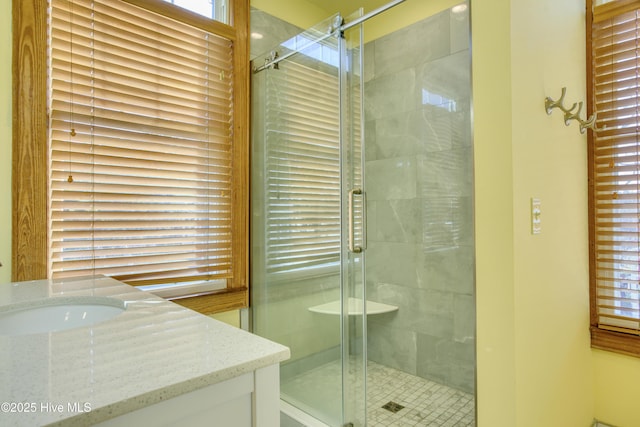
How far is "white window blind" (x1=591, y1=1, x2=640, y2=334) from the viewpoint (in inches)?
71.4

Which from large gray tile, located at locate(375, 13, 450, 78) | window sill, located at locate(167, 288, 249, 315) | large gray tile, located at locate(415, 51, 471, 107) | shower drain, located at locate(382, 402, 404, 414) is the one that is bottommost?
shower drain, located at locate(382, 402, 404, 414)

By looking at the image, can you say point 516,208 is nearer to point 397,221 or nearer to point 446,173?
point 446,173

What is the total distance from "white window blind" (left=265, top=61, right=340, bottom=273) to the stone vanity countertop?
1100 millimetres

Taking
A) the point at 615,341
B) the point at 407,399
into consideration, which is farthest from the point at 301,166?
the point at 615,341

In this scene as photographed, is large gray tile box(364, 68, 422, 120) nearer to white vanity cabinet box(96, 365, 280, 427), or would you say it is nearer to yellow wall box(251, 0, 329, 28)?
yellow wall box(251, 0, 329, 28)

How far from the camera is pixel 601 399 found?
190cm

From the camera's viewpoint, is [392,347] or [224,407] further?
[392,347]

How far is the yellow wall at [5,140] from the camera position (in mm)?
1330

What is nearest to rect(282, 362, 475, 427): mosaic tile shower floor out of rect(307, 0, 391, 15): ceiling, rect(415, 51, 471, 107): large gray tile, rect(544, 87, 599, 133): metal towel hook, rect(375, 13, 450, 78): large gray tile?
rect(544, 87, 599, 133): metal towel hook

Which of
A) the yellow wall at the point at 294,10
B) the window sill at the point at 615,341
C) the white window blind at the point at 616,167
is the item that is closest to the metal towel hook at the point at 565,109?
the white window blind at the point at 616,167

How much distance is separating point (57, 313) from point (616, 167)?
260 centimetres

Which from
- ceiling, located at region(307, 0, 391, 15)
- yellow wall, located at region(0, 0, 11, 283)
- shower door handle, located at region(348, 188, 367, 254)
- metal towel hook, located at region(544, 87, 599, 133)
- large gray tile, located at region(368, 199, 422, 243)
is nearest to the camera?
yellow wall, located at region(0, 0, 11, 283)

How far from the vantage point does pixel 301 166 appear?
6.59ft

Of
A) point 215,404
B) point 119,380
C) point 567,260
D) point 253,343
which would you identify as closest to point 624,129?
point 567,260
